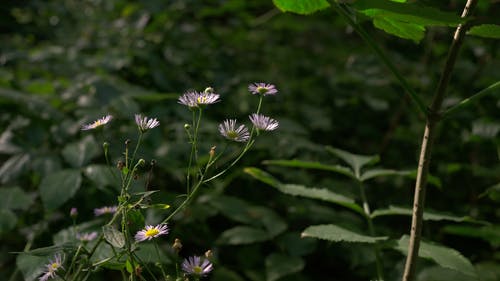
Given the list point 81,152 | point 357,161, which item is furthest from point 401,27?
point 81,152

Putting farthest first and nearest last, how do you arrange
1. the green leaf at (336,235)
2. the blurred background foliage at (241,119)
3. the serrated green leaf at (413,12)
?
the blurred background foliage at (241,119)
the green leaf at (336,235)
the serrated green leaf at (413,12)

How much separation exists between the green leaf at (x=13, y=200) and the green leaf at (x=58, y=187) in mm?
75

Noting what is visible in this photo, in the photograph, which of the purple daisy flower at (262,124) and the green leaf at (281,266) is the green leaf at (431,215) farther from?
the purple daisy flower at (262,124)

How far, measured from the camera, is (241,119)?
7.36 ft

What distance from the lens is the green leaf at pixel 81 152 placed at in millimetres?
1456

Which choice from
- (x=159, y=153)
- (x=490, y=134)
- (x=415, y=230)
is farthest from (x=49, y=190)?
(x=490, y=134)

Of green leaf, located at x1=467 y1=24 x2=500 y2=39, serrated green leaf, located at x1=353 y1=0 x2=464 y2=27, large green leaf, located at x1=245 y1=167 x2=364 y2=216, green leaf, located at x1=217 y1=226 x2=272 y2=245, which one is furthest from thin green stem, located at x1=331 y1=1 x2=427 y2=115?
green leaf, located at x1=217 y1=226 x2=272 y2=245

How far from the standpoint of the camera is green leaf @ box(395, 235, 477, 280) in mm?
969

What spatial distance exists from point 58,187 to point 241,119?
1.03m

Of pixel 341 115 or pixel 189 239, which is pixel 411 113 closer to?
pixel 341 115

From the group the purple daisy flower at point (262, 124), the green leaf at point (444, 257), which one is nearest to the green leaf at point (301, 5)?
the purple daisy flower at point (262, 124)

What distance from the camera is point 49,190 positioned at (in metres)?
1.34

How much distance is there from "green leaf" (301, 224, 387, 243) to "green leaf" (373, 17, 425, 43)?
1.24 feet

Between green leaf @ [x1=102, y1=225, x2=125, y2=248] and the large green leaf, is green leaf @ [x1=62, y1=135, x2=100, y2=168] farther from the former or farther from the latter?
green leaf @ [x1=102, y1=225, x2=125, y2=248]
